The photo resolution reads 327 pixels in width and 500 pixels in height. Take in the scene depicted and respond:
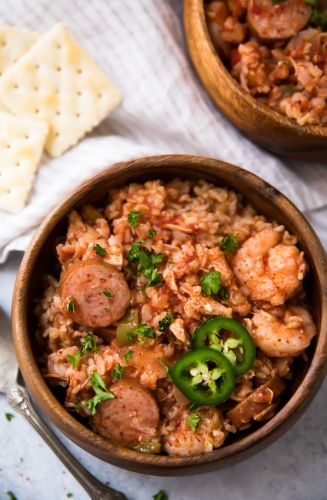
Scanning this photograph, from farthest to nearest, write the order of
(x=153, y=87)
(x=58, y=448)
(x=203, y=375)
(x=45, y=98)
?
(x=153, y=87), (x=45, y=98), (x=58, y=448), (x=203, y=375)

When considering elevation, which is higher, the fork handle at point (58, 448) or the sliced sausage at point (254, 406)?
the sliced sausage at point (254, 406)

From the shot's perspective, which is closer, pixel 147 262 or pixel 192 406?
pixel 192 406

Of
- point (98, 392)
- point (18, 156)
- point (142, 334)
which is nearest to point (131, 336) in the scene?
point (142, 334)

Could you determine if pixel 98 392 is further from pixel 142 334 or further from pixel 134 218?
pixel 134 218

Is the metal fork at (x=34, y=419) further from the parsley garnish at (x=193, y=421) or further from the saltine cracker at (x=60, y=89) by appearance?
the saltine cracker at (x=60, y=89)

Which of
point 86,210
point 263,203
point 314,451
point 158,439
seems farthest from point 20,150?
point 314,451

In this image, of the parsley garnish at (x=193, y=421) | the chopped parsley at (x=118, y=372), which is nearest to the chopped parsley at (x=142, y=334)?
the chopped parsley at (x=118, y=372)
